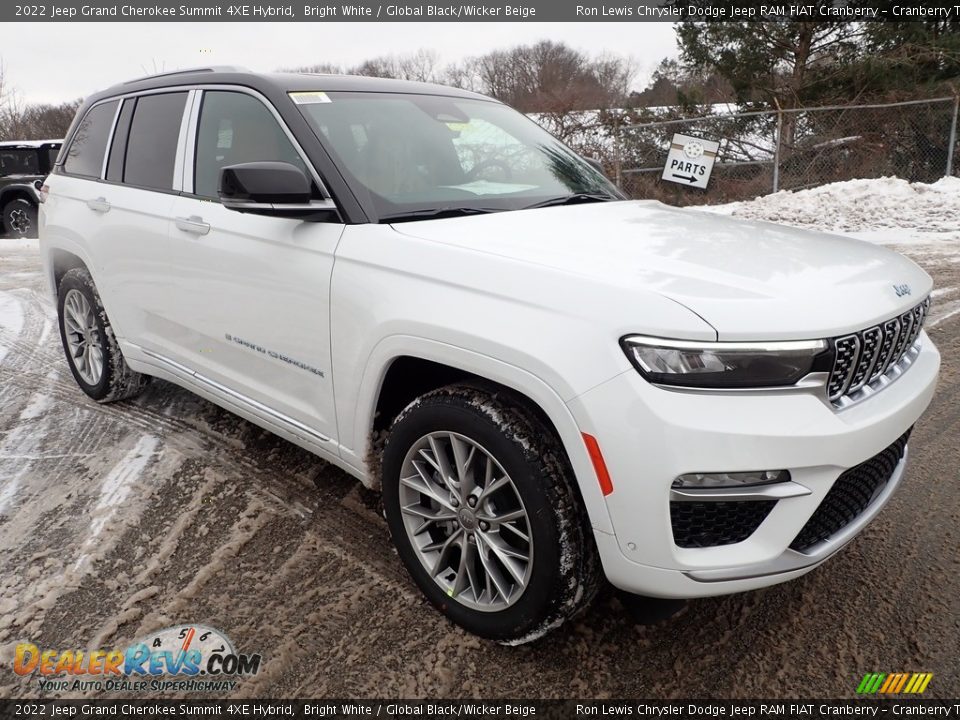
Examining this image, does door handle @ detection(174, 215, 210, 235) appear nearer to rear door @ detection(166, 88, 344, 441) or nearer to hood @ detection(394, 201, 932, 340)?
rear door @ detection(166, 88, 344, 441)

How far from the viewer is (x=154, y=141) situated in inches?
143

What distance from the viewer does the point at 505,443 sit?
2035 mm

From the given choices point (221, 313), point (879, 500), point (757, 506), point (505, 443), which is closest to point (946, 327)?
point (879, 500)

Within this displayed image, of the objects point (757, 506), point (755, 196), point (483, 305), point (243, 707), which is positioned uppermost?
point (483, 305)

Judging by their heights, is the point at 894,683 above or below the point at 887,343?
below

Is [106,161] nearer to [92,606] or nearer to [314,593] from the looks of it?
[92,606]

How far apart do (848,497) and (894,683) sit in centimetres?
59

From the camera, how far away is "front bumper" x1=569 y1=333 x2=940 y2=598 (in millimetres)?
1769

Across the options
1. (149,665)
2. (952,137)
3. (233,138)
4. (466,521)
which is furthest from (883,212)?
(149,665)

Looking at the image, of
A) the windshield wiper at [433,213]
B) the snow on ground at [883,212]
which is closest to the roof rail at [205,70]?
the windshield wiper at [433,213]

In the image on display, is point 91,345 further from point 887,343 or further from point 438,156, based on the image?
point 887,343

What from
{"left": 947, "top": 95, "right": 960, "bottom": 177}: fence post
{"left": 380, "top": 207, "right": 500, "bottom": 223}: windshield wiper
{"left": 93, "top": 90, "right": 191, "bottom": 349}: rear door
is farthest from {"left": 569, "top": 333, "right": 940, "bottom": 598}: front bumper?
{"left": 947, "top": 95, "right": 960, "bottom": 177}: fence post

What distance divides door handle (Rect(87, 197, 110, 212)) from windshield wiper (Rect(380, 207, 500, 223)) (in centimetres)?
213

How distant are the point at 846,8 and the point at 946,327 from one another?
1343cm
